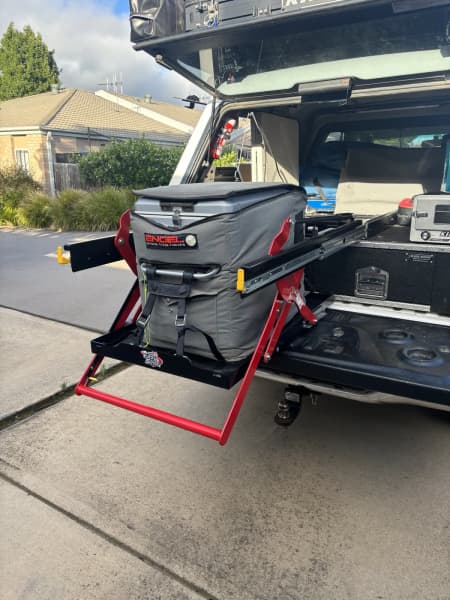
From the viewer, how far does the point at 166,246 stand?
2.06 meters

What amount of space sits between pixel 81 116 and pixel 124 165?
7316 mm

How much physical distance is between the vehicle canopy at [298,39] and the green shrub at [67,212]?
960cm

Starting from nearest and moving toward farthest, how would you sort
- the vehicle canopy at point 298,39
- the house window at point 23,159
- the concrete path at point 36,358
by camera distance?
1. the vehicle canopy at point 298,39
2. the concrete path at point 36,358
3. the house window at point 23,159

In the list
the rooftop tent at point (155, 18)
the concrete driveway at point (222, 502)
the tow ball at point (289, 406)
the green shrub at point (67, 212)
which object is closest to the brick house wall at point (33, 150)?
the green shrub at point (67, 212)

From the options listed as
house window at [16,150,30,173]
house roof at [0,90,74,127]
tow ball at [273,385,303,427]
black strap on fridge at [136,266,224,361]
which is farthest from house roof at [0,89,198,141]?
black strap on fridge at [136,266,224,361]

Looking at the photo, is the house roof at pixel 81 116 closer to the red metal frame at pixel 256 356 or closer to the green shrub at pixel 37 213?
the green shrub at pixel 37 213

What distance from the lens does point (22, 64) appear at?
36562 millimetres

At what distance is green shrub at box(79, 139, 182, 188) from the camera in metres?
18.8

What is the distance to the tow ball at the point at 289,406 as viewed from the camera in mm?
2650

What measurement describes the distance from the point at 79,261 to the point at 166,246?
64cm

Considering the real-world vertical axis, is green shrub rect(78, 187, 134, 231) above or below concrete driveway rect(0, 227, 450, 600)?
above

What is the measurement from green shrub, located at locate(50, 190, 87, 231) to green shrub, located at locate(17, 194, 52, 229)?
519mm

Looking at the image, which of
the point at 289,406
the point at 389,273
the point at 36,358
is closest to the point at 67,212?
the point at 36,358

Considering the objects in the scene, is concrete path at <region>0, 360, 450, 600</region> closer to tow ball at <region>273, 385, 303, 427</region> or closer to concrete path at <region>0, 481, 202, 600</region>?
concrete path at <region>0, 481, 202, 600</region>
